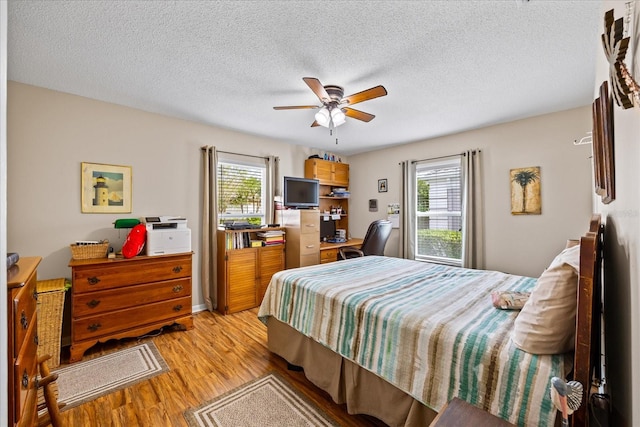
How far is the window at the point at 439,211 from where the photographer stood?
3.93 meters

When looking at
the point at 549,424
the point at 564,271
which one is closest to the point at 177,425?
the point at 549,424

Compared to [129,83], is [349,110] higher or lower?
lower

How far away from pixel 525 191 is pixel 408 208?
150 centimetres

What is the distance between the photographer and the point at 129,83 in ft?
7.84

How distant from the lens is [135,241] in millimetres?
2633

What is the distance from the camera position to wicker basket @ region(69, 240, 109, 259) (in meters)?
2.44

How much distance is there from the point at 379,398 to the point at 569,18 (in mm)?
2484

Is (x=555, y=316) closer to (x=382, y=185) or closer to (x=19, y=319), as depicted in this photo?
(x=19, y=319)

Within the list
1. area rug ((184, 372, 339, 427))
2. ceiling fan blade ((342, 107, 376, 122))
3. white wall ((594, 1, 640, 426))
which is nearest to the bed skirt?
area rug ((184, 372, 339, 427))

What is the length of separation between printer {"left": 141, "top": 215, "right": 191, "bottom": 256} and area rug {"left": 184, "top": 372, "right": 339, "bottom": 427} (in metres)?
1.59

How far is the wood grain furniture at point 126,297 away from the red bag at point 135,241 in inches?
Answer: 2.8

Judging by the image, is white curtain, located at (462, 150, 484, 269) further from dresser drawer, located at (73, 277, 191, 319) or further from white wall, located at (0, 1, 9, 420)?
white wall, located at (0, 1, 9, 420)

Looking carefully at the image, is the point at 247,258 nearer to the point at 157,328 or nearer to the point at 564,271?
the point at 157,328

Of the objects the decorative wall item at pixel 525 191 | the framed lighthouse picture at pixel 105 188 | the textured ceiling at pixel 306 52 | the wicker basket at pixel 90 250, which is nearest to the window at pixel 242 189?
the textured ceiling at pixel 306 52
